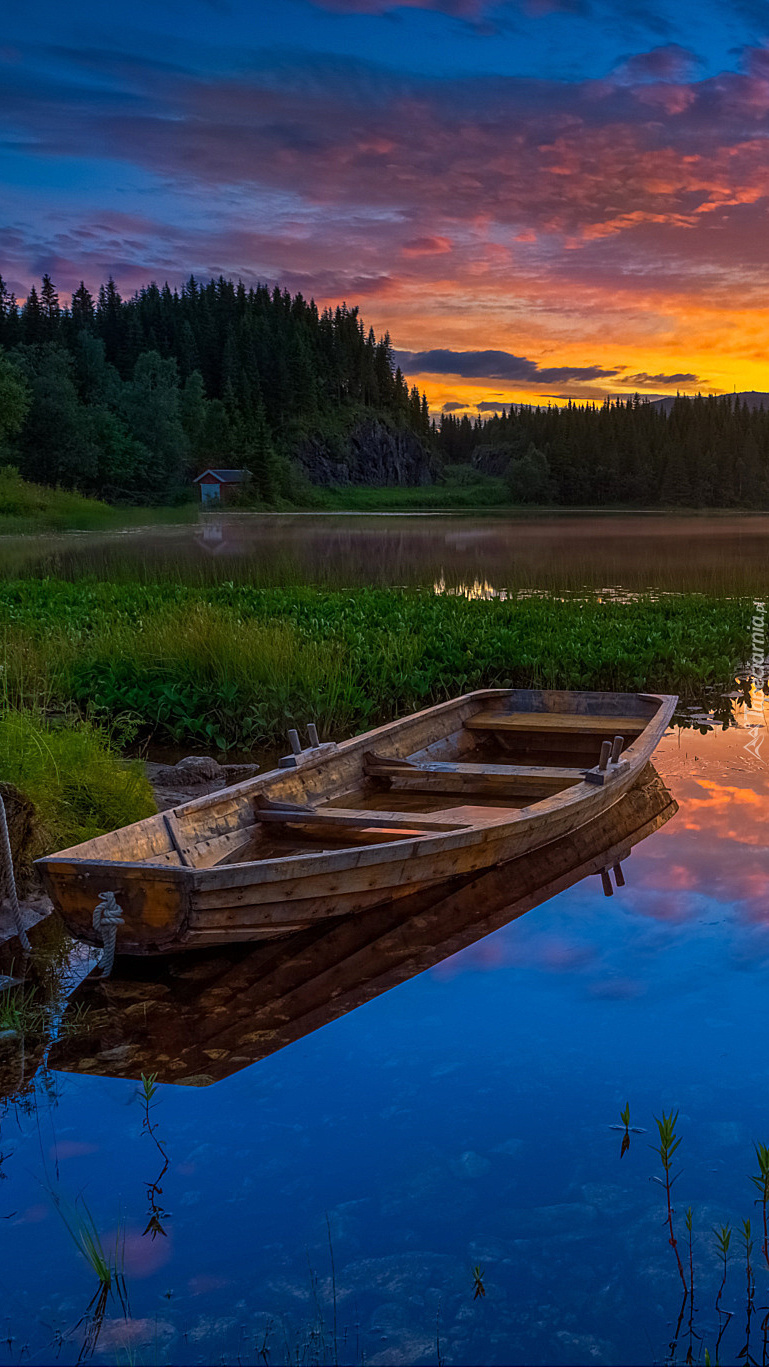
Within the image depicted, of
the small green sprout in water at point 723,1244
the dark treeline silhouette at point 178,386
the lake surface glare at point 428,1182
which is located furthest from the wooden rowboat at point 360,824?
the dark treeline silhouette at point 178,386

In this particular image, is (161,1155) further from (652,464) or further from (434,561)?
(652,464)

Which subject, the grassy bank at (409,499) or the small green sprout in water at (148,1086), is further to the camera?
the grassy bank at (409,499)

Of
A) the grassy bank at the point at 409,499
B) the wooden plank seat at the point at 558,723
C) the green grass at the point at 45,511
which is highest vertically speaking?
the grassy bank at the point at 409,499

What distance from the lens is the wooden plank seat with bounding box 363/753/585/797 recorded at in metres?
9.74

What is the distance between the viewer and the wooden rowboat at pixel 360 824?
21.1ft

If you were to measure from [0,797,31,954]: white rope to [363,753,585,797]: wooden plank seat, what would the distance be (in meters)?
3.54

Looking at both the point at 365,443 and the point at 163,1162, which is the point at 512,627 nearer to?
the point at 163,1162

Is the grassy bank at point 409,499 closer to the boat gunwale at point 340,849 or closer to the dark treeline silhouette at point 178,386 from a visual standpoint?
the dark treeline silhouette at point 178,386

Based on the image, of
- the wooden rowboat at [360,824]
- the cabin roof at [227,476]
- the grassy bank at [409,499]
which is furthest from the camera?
the grassy bank at [409,499]

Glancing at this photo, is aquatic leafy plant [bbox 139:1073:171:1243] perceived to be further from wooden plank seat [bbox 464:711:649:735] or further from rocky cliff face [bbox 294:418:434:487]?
rocky cliff face [bbox 294:418:434:487]

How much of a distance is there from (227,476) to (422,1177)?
350 feet

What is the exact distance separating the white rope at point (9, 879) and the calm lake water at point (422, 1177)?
1305 millimetres

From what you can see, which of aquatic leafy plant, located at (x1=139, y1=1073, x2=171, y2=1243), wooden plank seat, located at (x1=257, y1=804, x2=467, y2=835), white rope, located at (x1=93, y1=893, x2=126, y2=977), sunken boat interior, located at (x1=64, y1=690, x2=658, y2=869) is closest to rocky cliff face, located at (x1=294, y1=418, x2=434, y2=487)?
sunken boat interior, located at (x1=64, y1=690, x2=658, y2=869)

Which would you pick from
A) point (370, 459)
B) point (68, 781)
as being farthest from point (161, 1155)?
point (370, 459)
